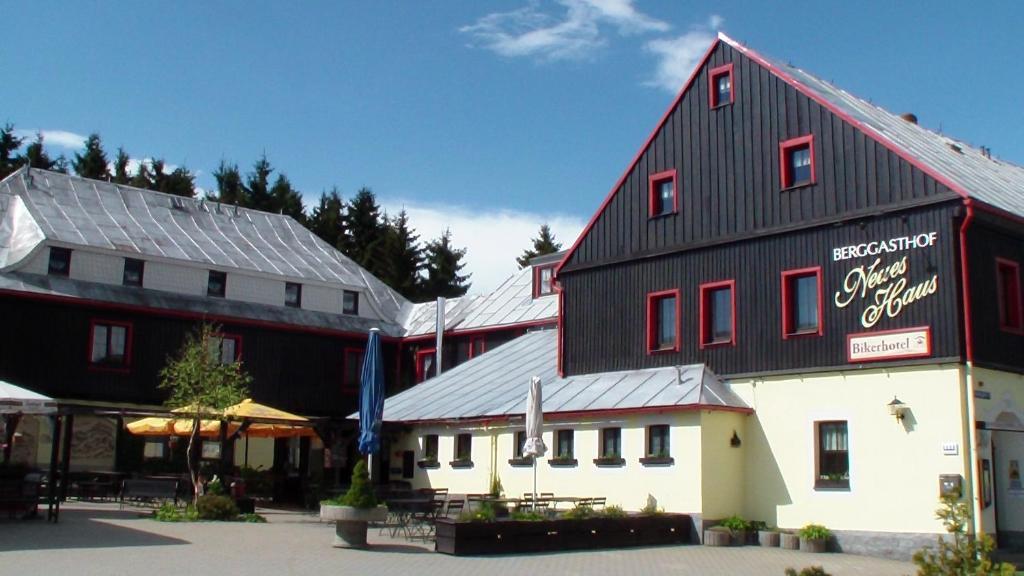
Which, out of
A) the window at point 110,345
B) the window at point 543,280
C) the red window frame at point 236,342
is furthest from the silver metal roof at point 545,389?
the window at point 110,345

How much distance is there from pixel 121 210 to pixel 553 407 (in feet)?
65.0

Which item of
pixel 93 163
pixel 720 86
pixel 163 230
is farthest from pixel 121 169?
pixel 720 86

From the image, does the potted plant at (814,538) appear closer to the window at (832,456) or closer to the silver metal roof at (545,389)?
the window at (832,456)

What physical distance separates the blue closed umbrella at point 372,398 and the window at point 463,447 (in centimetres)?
565

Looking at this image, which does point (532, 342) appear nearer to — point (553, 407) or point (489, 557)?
point (553, 407)

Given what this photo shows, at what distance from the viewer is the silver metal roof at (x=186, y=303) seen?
3173 centimetres

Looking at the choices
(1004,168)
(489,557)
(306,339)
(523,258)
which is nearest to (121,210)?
(306,339)

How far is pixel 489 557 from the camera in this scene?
1767 centimetres

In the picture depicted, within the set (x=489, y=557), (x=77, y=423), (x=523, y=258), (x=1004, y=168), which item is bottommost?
(x=489, y=557)

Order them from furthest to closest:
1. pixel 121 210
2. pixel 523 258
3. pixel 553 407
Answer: pixel 523 258 → pixel 121 210 → pixel 553 407

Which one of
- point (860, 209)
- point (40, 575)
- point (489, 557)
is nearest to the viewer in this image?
point (40, 575)

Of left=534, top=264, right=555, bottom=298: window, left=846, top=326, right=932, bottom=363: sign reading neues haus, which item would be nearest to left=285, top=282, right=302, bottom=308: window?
left=534, top=264, right=555, bottom=298: window

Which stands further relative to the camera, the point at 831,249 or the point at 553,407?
the point at 553,407

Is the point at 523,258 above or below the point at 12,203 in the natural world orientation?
above
